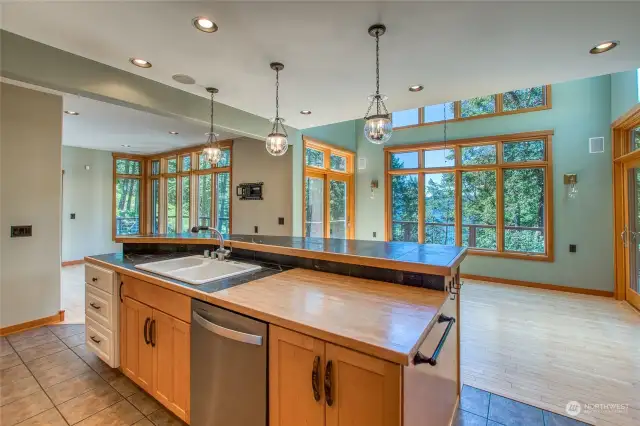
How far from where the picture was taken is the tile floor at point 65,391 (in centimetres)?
194

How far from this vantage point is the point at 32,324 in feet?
10.9

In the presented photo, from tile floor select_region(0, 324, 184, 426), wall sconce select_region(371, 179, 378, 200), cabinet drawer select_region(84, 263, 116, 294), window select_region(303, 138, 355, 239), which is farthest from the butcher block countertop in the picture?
wall sconce select_region(371, 179, 378, 200)

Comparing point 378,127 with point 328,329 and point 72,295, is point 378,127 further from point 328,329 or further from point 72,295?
point 72,295

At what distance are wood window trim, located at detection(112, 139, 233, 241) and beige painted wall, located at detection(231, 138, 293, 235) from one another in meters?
0.22

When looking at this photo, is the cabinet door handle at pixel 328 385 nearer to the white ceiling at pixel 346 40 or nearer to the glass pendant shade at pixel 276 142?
the white ceiling at pixel 346 40

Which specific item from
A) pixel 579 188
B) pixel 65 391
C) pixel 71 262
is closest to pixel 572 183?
pixel 579 188

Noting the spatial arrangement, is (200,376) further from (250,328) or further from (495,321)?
(495,321)

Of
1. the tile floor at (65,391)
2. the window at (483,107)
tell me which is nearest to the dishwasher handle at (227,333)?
the tile floor at (65,391)

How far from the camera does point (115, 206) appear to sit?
23.8 ft

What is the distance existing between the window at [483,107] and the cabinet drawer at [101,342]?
214 inches

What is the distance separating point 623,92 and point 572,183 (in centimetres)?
137

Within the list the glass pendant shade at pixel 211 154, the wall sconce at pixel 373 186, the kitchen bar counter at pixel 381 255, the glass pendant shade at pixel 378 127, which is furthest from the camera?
the wall sconce at pixel 373 186

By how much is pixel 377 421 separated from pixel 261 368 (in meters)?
0.57

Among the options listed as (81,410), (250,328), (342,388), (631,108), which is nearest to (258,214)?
(81,410)
